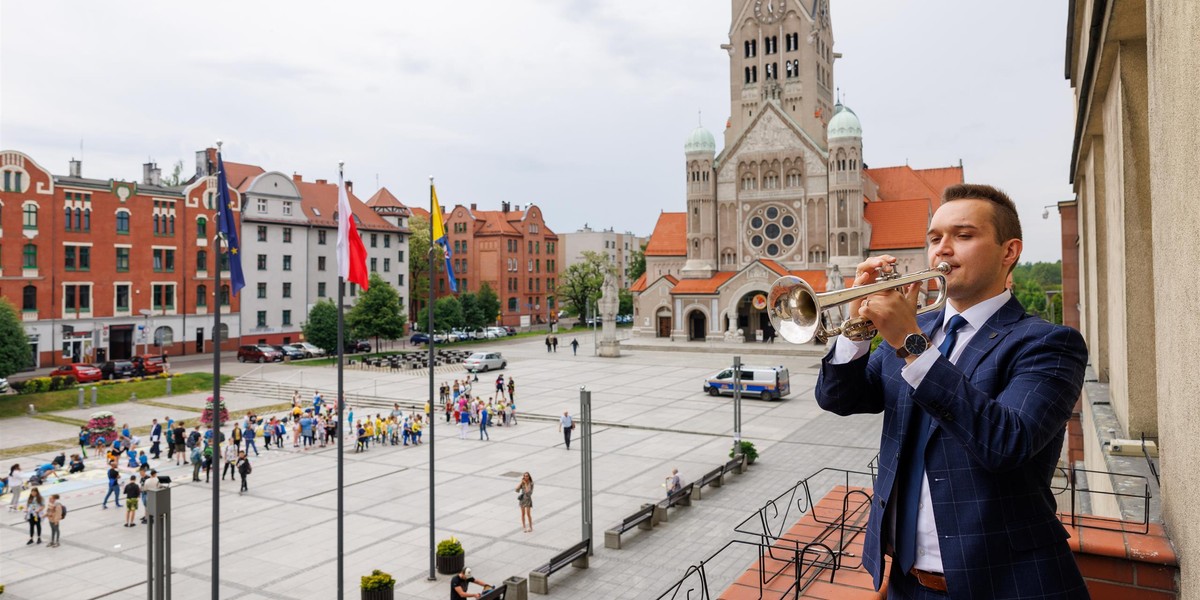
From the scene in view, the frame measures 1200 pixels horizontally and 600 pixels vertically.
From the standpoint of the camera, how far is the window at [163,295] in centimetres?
5672

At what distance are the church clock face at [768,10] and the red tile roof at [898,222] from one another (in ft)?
68.5

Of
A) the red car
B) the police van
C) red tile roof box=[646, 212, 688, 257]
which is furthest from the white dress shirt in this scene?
red tile roof box=[646, 212, 688, 257]

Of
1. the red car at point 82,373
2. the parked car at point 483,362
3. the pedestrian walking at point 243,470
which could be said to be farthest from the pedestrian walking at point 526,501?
the red car at point 82,373

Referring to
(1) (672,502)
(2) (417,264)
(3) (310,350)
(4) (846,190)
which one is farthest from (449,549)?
(2) (417,264)

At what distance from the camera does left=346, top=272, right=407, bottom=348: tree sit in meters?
60.6

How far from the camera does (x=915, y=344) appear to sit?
251cm

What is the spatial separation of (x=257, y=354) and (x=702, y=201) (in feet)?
136

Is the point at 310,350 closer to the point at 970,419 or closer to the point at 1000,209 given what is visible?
the point at 1000,209

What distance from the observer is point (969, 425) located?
247 cm

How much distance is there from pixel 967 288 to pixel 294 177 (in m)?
76.2

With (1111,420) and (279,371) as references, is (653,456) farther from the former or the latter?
(279,371)

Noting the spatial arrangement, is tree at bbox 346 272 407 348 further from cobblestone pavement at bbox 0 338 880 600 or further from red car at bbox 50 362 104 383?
cobblestone pavement at bbox 0 338 880 600

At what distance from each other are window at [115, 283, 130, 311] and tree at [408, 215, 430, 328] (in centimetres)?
3140

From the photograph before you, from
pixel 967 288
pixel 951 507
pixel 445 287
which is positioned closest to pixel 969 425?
pixel 951 507
